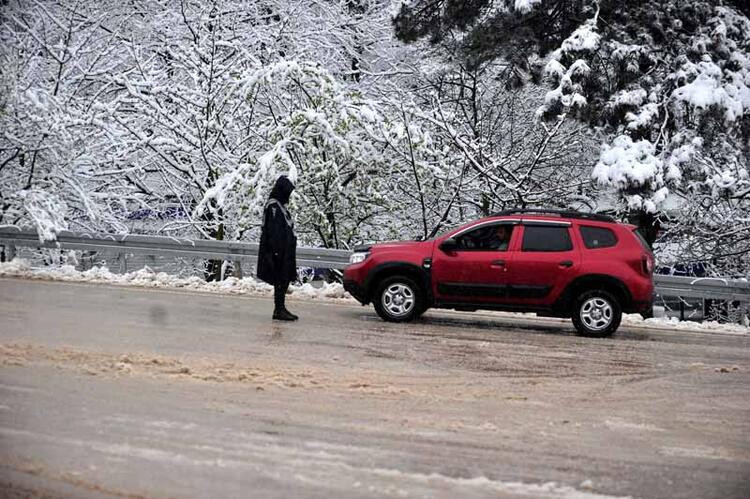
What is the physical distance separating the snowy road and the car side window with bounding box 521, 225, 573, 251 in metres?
1.33

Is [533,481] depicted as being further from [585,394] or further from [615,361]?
[615,361]

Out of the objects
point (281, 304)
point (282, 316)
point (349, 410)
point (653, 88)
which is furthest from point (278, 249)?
point (653, 88)

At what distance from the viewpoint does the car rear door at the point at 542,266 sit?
12289mm

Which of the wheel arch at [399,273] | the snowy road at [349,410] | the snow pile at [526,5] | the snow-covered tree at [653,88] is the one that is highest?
the snow pile at [526,5]

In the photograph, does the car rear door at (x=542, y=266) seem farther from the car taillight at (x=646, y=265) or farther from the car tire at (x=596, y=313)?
the car taillight at (x=646, y=265)

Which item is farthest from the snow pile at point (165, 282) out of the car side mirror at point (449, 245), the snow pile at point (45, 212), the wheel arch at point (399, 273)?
the car side mirror at point (449, 245)

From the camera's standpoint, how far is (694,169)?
55.5 ft

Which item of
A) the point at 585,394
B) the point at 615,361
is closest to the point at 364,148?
the point at 615,361

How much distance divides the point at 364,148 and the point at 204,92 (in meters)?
4.40

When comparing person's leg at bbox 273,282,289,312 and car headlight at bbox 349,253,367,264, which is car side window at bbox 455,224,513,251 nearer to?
car headlight at bbox 349,253,367,264

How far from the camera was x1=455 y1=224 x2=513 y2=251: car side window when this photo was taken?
12570 millimetres

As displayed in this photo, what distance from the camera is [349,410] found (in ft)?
23.1

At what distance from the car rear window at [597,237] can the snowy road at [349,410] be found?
1374mm

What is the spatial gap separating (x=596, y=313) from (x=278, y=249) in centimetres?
435
